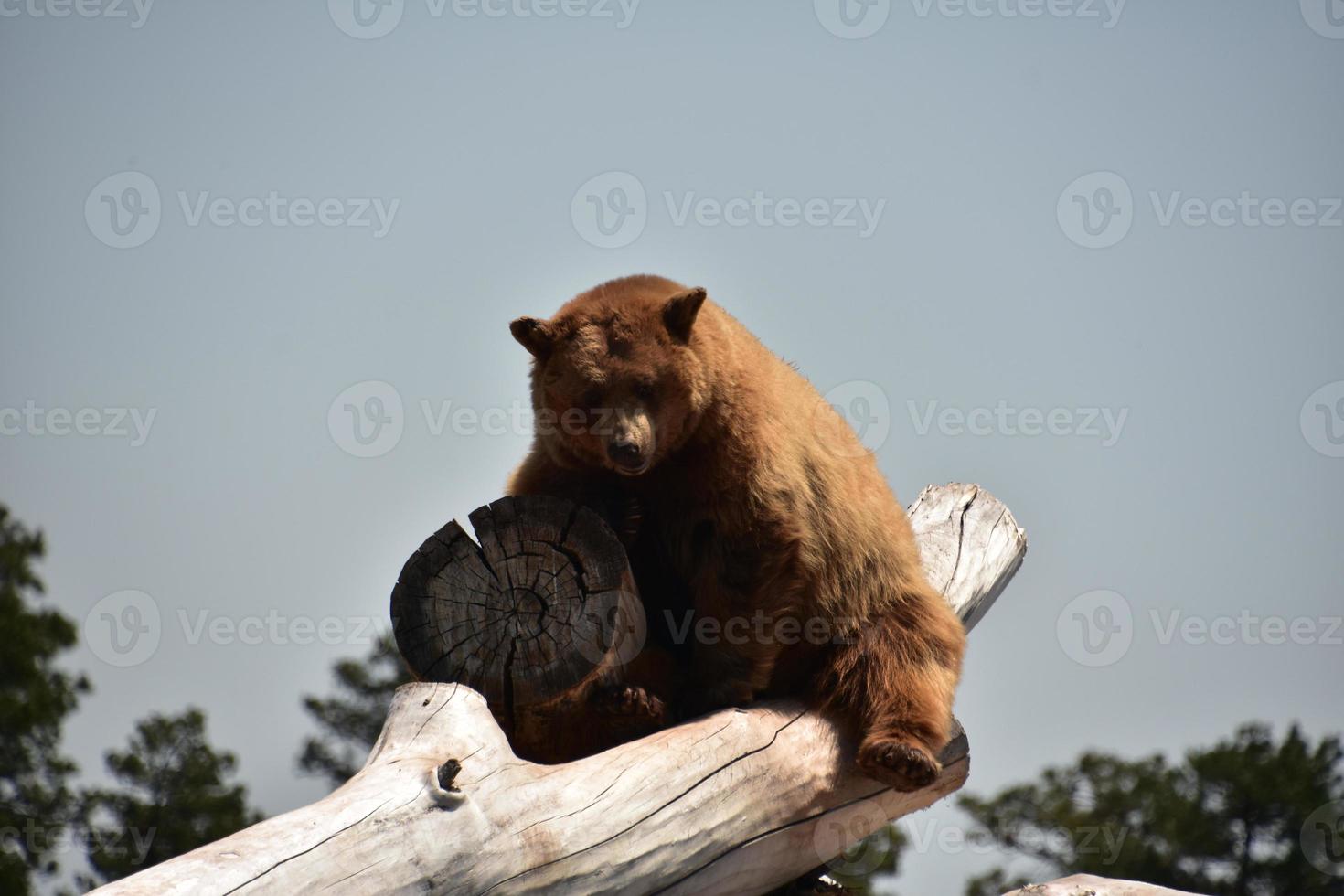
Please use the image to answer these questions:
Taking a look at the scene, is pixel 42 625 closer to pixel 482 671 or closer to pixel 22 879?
pixel 22 879

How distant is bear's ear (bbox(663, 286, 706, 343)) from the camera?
636 centimetres

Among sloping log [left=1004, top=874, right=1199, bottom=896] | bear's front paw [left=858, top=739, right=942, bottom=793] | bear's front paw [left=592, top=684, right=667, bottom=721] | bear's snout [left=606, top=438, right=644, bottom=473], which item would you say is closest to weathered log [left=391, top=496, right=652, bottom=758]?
bear's front paw [left=592, top=684, right=667, bottom=721]

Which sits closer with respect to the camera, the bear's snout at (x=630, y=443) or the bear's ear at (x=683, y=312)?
the bear's snout at (x=630, y=443)

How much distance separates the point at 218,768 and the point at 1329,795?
14.3 meters

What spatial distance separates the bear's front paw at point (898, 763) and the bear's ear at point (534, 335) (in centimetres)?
257

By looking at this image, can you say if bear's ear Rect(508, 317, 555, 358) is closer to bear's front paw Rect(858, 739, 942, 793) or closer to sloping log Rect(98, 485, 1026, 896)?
sloping log Rect(98, 485, 1026, 896)

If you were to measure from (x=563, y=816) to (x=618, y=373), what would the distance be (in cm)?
220

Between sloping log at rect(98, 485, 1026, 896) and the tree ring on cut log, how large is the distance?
408mm

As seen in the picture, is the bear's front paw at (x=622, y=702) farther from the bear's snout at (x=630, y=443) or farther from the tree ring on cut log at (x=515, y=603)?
the bear's snout at (x=630, y=443)

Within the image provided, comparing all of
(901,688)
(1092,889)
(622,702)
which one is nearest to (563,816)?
(622,702)

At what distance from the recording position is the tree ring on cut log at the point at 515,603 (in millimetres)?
5785

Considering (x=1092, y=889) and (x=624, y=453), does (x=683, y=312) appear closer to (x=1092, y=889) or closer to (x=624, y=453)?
(x=624, y=453)

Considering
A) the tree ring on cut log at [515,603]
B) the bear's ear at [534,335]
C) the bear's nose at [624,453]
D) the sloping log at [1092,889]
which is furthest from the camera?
the sloping log at [1092,889]

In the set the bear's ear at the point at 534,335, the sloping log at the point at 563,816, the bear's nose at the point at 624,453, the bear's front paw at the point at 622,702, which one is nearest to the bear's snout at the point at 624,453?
the bear's nose at the point at 624,453
